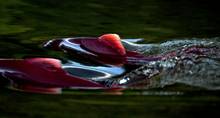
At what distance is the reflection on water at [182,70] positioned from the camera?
10.4ft

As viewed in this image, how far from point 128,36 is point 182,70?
55.3 inches

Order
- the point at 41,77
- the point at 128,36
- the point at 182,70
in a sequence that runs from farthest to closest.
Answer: the point at 128,36
the point at 182,70
the point at 41,77

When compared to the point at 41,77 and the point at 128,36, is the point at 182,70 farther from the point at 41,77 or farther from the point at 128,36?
the point at 128,36

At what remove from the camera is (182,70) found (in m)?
3.31

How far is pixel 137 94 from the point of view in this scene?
9.90ft

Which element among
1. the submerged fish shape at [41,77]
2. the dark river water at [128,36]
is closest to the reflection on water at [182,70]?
the dark river water at [128,36]

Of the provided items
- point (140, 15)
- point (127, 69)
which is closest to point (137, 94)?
point (127, 69)

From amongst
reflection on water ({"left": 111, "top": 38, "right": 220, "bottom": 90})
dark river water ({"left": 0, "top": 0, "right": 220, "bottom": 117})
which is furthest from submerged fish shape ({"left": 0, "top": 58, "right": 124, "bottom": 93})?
reflection on water ({"left": 111, "top": 38, "right": 220, "bottom": 90})

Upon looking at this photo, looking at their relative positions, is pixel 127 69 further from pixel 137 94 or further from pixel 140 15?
pixel 140 15

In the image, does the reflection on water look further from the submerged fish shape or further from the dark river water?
the submerged fish shape

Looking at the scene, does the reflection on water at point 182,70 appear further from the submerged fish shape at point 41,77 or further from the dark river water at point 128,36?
the submerged fish shape at point 41,77

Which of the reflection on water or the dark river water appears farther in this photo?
the reflection on water

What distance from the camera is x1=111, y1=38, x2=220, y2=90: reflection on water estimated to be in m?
3.16

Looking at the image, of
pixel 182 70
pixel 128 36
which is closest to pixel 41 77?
pixel 182 70
